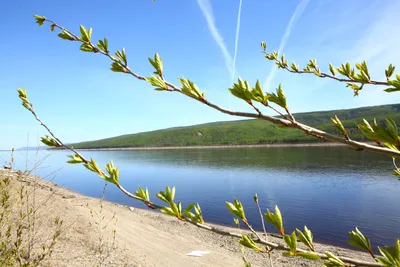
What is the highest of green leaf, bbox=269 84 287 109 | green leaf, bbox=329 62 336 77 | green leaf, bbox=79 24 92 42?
green leaf, bbox=329 62 336 77

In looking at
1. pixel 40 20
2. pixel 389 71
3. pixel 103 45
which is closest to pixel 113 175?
pixel 103 45

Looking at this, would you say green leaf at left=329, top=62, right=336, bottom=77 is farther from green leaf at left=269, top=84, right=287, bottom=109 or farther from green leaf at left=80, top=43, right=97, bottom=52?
green leaf at left=80, top=43, right=97, bottom=52

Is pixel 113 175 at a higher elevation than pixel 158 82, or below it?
below

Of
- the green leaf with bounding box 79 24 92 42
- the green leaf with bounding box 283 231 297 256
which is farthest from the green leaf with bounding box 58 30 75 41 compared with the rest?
the green leaf with bounding box 283 231 297 256

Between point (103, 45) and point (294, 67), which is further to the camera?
point (294, 67)

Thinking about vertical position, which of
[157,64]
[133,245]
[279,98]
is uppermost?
[157,64]

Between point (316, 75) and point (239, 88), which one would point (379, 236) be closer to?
point (316, 75)

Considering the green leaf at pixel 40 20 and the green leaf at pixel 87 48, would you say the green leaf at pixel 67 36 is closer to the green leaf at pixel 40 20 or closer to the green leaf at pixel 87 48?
the green leaf at pixel 87 48

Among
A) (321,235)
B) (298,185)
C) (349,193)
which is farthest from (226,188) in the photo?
(321,235)

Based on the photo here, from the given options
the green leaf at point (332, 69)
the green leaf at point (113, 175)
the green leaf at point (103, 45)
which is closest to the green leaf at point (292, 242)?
the green leaf at point (113, 175)

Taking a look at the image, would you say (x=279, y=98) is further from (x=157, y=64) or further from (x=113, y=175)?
(x=113, y=175)

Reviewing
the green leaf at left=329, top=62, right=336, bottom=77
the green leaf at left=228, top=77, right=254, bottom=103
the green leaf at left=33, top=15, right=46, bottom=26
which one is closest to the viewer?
the green leaf at left=228, top=77, right=254, bottom=103

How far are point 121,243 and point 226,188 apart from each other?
81.1 ft

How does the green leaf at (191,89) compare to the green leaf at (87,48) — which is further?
the green leaf at (87,48)
